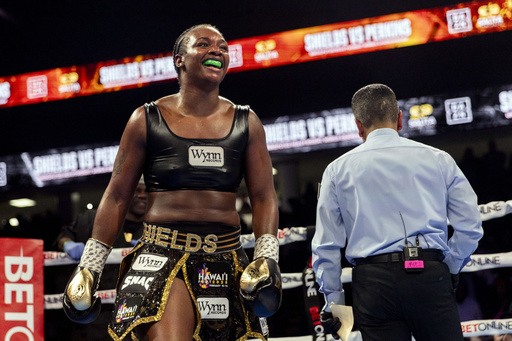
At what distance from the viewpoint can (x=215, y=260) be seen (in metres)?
2.03

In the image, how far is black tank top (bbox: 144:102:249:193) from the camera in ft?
6.71

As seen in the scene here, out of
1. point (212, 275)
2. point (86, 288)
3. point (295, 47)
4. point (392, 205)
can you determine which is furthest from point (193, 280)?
point (295, 47)

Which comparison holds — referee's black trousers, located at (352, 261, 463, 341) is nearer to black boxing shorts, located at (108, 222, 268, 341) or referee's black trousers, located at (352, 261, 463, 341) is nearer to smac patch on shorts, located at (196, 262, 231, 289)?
black boxing shorts, located at (108, 222, 268, 341)

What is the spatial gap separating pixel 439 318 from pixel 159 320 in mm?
986

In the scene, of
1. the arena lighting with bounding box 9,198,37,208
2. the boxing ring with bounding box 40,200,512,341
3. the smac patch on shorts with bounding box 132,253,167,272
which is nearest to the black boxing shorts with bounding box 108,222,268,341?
the smac patch on shorts with bounding box 132,253,167,272

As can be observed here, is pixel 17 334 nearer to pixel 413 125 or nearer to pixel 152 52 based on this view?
pixel 413 125

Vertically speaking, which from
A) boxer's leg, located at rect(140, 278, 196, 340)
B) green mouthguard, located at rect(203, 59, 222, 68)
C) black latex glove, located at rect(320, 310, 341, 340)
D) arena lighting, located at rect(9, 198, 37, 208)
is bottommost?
black latex glove, located at rect(320, 310, 341, 340)

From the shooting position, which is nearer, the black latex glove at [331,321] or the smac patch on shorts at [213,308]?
the smac patch on shorts at [213,308]

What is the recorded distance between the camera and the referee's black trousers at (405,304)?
2244 millimetres

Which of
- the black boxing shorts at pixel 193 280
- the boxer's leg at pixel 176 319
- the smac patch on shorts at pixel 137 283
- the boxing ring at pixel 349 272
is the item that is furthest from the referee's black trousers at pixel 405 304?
the boxing ring at pixel 349 272

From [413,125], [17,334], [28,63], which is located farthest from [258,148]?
[28,63]

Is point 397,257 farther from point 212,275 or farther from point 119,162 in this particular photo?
point 119,162

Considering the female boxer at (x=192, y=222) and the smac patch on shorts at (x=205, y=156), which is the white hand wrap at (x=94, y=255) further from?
the smac patch on shorts at (x=205, y=156)

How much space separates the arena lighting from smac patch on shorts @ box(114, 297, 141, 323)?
9929mm
